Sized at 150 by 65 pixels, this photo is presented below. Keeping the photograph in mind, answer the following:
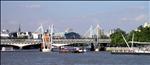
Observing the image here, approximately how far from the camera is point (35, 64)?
309 ft

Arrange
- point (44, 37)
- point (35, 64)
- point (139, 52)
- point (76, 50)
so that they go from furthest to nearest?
point (44, 37) → point (76, 50) → point (139, 52) → point (35, 64)

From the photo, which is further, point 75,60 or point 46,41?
point 46,41

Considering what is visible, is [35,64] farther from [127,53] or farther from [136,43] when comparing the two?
[136,43]

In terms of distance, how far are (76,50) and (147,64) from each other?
284ft

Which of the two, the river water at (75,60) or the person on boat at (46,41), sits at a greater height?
the person on boat at (46,41)

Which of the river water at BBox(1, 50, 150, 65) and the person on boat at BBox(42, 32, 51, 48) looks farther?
the person on boat at BBox(42, 32, 51, 48)

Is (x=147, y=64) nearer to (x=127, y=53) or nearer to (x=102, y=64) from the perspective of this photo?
(x=102, y=64)

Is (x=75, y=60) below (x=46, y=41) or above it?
below

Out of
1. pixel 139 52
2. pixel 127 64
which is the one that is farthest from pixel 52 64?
pixel 139 52

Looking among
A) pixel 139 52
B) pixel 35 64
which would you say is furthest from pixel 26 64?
pixel 139 52

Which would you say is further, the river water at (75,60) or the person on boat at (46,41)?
the person on boat at (46,41)

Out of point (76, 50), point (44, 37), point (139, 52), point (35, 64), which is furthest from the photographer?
point (44, 37)

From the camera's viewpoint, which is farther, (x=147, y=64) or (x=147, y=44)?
(x=147, y=44)

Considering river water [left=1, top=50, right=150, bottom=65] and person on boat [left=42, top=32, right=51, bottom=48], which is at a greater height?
person on boat [left=42, top=32, right=51, bottom=48]
